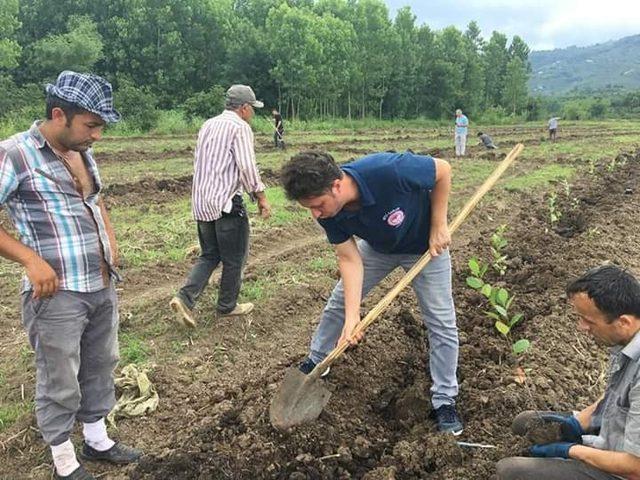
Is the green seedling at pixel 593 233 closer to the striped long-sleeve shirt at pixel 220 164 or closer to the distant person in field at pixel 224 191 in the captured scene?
the distant person in field at pixel 224 191

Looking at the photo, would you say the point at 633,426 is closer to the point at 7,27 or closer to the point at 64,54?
the point at 7,27

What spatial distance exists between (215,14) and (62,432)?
133 ft

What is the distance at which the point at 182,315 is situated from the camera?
4.89 m

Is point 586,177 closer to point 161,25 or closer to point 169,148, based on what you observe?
point 169,148

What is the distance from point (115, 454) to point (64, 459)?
367 mm

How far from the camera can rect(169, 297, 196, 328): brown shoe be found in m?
4.88

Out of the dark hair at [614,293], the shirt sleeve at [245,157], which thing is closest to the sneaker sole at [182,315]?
the shirt sleeve at [245,157]

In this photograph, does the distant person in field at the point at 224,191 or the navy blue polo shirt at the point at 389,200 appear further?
the distant person in field at the point at 224,191

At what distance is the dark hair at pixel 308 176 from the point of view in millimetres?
2832

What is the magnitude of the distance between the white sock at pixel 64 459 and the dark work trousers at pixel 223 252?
78.1 inches

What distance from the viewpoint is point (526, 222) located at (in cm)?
858

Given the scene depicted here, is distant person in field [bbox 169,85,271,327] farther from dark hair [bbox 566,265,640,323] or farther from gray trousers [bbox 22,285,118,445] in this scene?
dark hair [bbox 566,265,640,323]

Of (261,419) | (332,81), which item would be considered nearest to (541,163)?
(261,419)

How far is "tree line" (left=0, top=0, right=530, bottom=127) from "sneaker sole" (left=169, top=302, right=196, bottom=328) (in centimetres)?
2539
